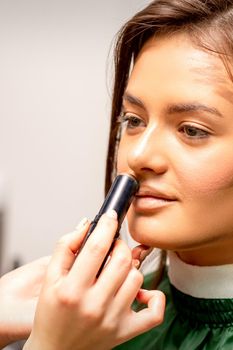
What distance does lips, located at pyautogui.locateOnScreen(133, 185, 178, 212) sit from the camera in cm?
78

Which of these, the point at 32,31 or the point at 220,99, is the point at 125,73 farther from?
the point at 32,31

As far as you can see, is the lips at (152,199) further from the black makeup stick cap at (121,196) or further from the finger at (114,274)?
the finger at (114,274)

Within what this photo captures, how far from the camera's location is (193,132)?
0.77 metres

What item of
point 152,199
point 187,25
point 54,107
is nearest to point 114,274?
point 152,199

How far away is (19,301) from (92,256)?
0.26m

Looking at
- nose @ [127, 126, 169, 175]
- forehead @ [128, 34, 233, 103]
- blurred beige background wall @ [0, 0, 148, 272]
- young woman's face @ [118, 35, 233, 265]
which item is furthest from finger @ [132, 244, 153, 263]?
blurred beige background wall @ [0, 0, 148, 272]

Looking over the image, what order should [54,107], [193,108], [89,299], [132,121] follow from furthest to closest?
[54,107] < [132,121] < [193,108] < [89,299]

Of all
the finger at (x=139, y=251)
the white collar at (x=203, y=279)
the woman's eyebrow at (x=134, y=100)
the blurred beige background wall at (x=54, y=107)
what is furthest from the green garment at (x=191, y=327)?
the blurred beige background wall at (x=54, y=107)

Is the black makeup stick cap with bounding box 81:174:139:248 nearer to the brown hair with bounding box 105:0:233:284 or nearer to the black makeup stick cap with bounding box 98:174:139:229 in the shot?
the black makeup stick cap with bounding box 98:174:139:229

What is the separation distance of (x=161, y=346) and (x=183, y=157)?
13.5 inches

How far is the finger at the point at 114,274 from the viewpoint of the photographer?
0.63m

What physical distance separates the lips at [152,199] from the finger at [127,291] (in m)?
0.14

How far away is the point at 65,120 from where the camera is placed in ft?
4.83

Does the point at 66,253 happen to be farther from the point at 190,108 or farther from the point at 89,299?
the point at 190,108
